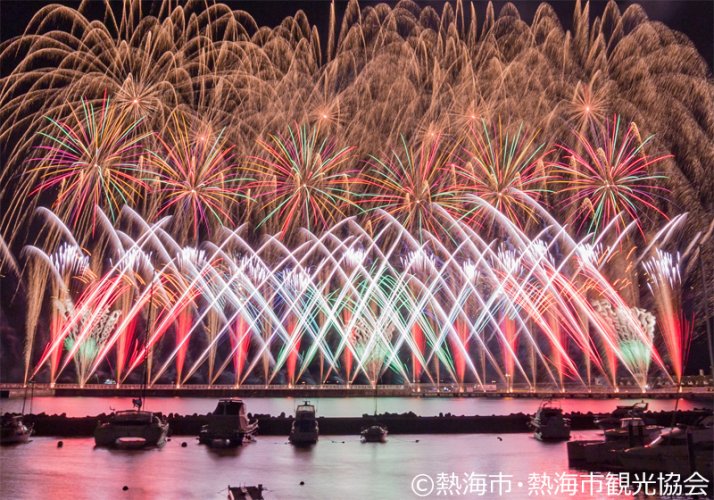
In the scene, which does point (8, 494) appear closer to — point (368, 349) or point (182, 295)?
point (182, 295)

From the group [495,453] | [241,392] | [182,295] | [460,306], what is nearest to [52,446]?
[182,295]

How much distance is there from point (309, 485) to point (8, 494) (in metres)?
9.75

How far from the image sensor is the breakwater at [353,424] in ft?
135

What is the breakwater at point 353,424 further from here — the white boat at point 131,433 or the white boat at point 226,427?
the white boat at point 131,433

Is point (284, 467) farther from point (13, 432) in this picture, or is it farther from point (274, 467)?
point (13, 432)

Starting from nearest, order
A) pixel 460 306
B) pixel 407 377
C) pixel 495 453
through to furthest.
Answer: pixel 495 453 < pixel 460 306 < pixel 407 377

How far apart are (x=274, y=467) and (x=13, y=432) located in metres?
14.9

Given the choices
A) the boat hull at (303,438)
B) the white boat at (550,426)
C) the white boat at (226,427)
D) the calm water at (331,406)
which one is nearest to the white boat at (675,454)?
the white boat at (550,426)

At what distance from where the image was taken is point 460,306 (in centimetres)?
5350

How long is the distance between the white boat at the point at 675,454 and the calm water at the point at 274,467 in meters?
2.78

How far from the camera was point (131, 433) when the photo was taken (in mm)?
36125

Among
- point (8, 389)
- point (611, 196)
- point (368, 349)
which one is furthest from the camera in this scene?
point (8, 389)

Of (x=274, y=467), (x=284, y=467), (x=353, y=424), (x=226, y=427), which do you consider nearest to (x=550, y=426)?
(x=353, y=424)

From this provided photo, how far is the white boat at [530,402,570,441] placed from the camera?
39.5 m
